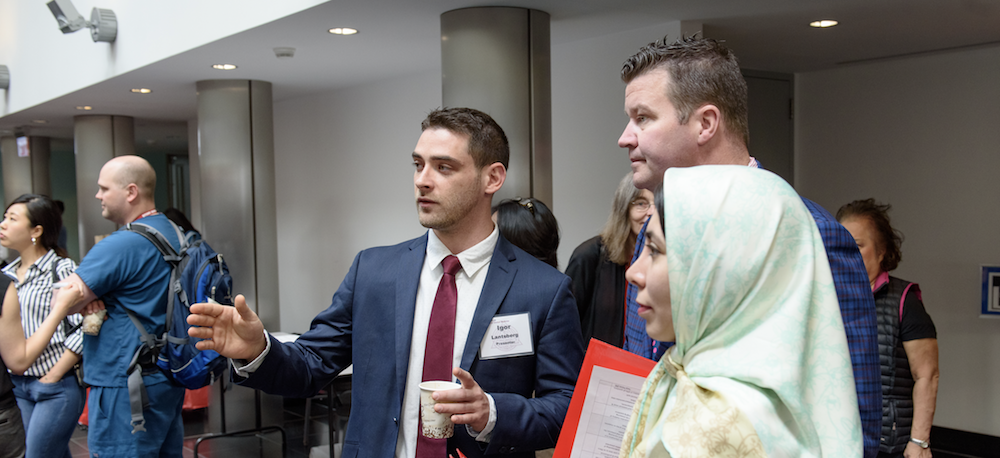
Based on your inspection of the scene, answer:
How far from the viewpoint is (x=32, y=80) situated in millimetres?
8281

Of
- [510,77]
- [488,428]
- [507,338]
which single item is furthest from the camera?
[510,77]

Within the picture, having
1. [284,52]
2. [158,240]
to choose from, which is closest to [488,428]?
[158,240]

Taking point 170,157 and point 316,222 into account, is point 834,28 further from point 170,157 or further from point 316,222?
point 170,157

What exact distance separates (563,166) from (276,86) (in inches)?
134

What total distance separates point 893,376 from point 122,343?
326 centimetres

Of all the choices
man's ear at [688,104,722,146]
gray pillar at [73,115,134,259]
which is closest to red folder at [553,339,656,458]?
man's ear at [688,104,722,146]

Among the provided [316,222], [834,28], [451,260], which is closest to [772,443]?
[451,260]

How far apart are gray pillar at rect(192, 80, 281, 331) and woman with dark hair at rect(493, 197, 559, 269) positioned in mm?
4441

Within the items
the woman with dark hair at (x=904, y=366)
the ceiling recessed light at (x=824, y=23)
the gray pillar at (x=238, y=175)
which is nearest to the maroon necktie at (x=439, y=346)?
the woman with dark hair at (x=904, y=366)

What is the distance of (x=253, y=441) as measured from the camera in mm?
6121

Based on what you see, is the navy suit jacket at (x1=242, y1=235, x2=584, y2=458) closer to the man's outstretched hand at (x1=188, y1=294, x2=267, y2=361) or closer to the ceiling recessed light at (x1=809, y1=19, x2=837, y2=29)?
the man's outstretched hand at (x1=188, y1=294, x2=267, y2=361)

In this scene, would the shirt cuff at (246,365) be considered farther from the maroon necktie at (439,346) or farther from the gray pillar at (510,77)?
the gray pillar at (510,77)

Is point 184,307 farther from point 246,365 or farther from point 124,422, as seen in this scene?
point 246,365

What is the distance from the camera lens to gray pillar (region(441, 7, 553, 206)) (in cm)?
420
